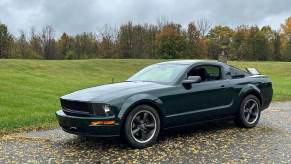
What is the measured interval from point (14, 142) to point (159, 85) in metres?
2.93

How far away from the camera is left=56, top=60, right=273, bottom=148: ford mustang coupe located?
6.77 meters

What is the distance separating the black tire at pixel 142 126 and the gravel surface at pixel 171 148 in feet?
0.48

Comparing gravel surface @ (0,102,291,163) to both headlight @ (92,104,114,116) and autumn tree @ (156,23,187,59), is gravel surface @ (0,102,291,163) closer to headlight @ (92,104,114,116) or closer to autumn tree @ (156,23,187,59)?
headlight @ (92,104,114,116)

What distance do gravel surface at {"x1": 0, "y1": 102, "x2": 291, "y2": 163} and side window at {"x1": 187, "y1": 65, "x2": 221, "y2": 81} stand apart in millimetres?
1087

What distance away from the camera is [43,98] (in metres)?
15.0

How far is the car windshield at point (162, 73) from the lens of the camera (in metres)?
7.93

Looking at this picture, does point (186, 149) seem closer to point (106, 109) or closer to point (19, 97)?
point (106, 109)

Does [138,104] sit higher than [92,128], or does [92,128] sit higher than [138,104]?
[138,104]

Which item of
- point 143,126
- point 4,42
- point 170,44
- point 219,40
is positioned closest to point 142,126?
point 143,126

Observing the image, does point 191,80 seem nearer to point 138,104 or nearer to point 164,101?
point 164,101

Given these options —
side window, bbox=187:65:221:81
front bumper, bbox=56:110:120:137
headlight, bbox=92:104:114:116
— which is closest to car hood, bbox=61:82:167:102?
headlight, bbox=92:104:114:116

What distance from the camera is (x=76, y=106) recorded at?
7043mm

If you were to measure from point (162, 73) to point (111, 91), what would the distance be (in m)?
1.51

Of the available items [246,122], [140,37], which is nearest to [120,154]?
[246,122]
